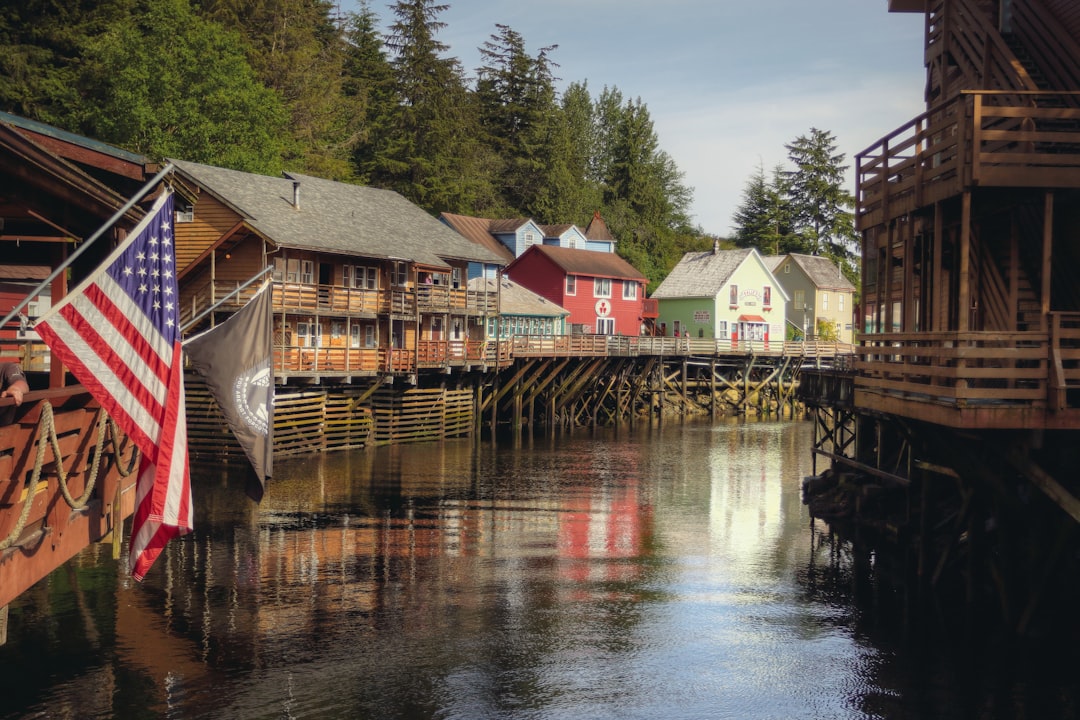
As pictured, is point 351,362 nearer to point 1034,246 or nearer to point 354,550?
point 354,550

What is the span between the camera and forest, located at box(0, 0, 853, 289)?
45969mm

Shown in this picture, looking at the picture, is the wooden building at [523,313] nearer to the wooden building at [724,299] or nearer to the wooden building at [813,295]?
the wooden building at [724,299]

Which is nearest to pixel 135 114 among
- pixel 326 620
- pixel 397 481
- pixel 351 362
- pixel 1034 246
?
pixel 351 362

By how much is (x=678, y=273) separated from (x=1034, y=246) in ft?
191

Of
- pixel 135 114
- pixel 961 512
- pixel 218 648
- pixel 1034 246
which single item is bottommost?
pixel 218 648

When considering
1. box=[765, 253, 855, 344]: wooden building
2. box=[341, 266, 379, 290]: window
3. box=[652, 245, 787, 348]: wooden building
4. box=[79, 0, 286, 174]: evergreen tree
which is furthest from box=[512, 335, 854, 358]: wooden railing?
box=[79, 0, 286, 174]: evergreen tree

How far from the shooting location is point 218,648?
15.6 meters

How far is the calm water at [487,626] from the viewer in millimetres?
13844

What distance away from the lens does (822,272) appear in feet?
272

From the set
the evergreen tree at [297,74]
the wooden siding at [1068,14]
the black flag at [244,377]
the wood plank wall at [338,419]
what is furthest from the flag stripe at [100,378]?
the evergreen tree at [297,74]

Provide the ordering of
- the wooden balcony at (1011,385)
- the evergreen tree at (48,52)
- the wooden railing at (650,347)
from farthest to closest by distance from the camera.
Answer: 1. the wooden railing at (650,347)
2. the evergreen tree at (48,52)
3. the wooden balcony at (1011,385)

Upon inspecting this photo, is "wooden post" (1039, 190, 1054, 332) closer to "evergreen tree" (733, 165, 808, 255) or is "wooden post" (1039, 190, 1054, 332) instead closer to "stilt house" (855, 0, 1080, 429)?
"stilt house" (855, 0, 1080, 429)

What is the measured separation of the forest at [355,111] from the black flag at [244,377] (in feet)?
115

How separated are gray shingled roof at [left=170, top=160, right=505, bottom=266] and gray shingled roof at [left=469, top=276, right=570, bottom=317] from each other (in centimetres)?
532
